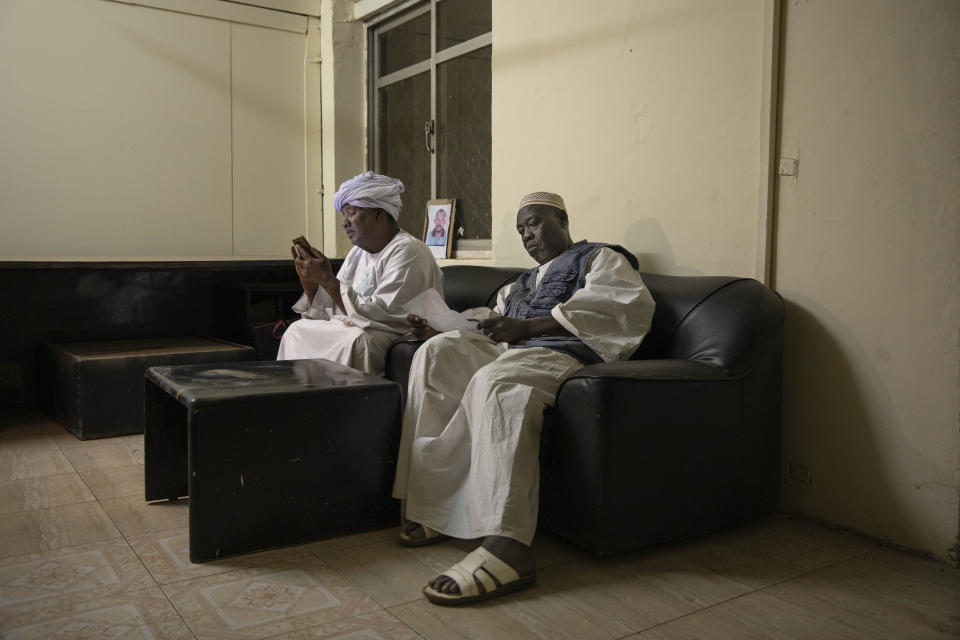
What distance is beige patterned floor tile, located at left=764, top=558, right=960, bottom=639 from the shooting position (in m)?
1.80

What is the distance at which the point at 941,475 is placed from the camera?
2.19m

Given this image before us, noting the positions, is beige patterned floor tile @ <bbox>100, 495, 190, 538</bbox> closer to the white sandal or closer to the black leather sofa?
the white sandal

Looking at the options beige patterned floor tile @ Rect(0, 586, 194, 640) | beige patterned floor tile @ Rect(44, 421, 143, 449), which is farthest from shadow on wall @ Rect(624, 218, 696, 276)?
beige patterned floor tile @ Rect(44, 421, 143, 449)

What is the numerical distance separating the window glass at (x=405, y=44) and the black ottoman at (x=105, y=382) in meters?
2.33

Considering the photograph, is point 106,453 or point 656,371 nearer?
point 656,371

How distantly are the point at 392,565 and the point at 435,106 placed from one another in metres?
3.35

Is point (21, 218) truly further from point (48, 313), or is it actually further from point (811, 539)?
point (811, 539)

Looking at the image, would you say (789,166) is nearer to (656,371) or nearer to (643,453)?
(656,371)

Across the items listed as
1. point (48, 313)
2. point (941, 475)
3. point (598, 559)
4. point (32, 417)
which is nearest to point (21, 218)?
point (48, 313)

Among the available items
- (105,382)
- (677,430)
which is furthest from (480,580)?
(105,382)

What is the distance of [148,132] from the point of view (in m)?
4.99

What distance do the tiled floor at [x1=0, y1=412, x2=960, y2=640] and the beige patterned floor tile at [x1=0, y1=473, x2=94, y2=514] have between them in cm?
8

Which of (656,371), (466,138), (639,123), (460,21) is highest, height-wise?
(460,21)

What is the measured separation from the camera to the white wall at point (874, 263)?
2158mm
